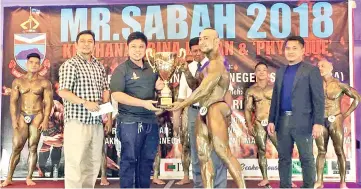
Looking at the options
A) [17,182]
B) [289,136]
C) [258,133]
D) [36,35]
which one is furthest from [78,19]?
[289,136]

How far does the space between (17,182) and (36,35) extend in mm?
1789

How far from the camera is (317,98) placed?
332 cm

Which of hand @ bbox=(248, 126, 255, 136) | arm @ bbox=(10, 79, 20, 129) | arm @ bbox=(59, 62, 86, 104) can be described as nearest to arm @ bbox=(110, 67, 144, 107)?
arm @ bbox=(59, 62, 86, 104)

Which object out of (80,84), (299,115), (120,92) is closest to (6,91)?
(80,84)

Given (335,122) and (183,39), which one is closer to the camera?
(335,122)

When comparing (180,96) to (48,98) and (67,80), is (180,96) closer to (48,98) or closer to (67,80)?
(67,80)

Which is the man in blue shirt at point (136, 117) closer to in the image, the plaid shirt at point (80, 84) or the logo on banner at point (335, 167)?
the plaid shirt at point (80, 84)

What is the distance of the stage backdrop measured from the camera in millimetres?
4324

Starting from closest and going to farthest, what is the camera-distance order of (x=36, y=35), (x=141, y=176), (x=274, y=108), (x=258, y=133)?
(x=141, y=176) < (x=274, y=108) < (x=258, y=133) < (x=36, y=35)

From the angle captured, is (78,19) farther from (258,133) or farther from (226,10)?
(258,133)

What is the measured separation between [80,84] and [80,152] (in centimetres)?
61

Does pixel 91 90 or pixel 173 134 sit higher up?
pixel 91 90

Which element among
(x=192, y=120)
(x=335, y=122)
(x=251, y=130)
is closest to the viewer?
(x=192, y=120)

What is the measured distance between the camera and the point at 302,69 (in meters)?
3.40
